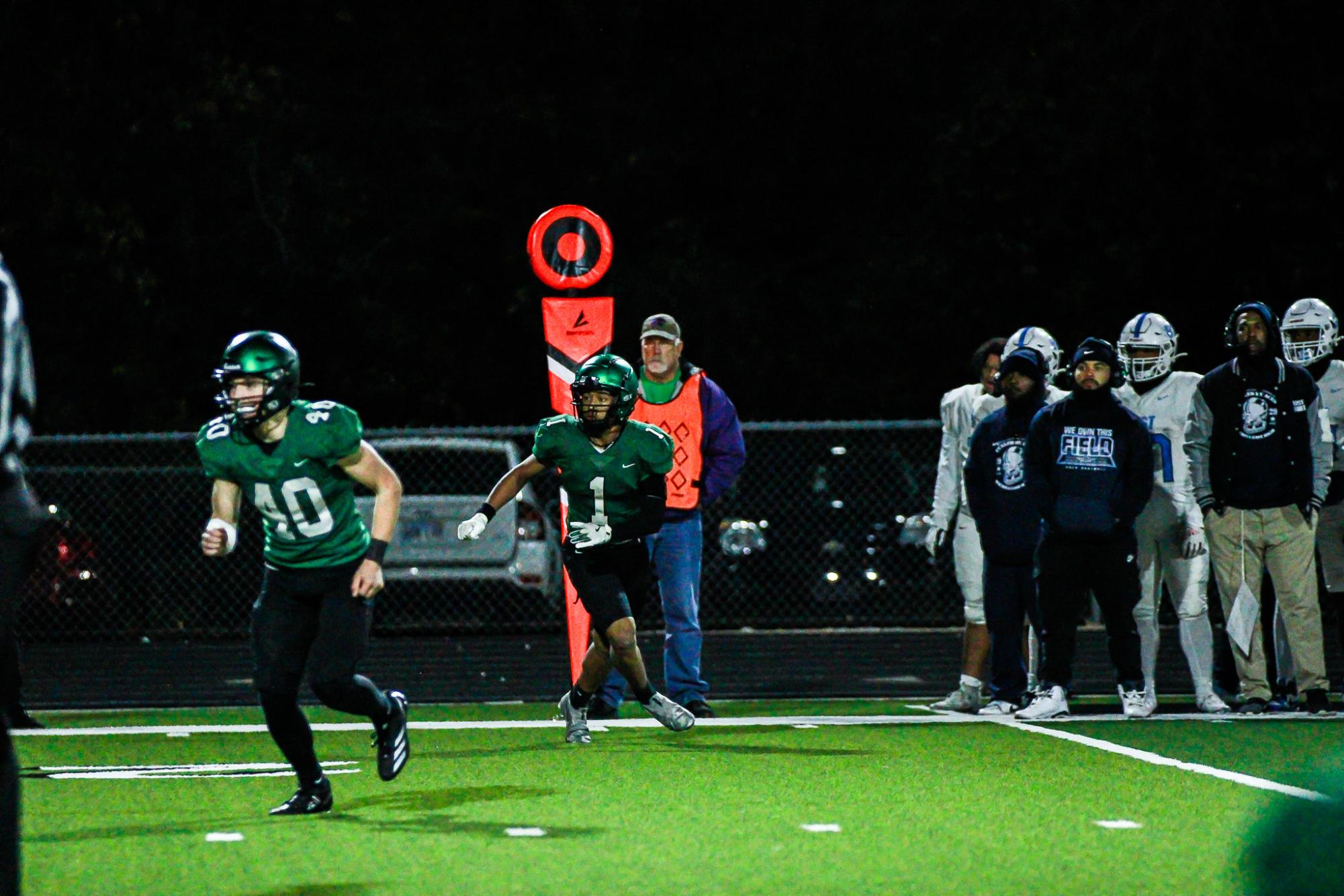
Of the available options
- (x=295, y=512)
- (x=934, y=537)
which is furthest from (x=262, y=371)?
(x=934, y=537)

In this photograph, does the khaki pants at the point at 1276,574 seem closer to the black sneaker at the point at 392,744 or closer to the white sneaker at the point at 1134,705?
the white sneaker at the point at 1134,705

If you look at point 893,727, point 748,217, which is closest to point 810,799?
point 893,727

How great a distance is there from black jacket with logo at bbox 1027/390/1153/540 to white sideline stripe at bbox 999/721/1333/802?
110 cm

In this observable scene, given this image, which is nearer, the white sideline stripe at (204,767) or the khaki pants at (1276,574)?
the white sideline stripe at (204,767)

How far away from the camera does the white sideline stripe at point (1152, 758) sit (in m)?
8.31

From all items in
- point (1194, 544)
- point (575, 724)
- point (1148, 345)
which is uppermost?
point (1148, 345)

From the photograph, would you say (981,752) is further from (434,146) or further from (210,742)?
(434,146)

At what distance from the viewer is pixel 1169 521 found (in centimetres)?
1149

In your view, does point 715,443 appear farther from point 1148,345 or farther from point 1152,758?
point 1152,758

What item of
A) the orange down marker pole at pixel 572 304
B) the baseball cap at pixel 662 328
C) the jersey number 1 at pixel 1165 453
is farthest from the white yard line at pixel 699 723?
the baseball cap at pixel 662 328

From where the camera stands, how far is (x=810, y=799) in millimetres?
7973

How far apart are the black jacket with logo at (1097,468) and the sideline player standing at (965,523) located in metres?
0.84

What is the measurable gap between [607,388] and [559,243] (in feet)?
7.33

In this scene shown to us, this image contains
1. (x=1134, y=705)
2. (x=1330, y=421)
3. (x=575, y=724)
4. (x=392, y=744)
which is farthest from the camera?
(x=1330, y=421)
